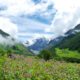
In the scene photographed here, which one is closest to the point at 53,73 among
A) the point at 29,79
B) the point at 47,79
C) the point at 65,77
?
the point at 65,77

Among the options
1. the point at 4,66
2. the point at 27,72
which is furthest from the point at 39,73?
the point at 4,66

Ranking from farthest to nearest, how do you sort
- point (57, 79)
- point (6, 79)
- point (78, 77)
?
point (78, 77) < point (57, 79) < point (6, 79)

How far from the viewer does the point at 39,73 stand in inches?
584

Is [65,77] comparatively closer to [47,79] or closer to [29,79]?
[47,79]

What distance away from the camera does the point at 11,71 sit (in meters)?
13.8

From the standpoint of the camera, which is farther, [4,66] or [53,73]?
[53,73]

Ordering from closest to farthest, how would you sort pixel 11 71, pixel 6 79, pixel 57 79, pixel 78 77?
pixel 6 79 < pixel 11 71 < pixel 57 79 < pixel 78 77

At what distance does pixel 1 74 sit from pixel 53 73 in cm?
329

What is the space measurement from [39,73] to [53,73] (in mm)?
1096

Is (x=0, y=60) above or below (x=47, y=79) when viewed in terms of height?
above

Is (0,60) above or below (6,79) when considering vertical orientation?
above

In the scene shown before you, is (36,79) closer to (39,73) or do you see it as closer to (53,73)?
(39,73)

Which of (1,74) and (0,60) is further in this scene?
(0,60)

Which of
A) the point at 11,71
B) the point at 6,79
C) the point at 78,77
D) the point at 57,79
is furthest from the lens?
the point at 78,77
